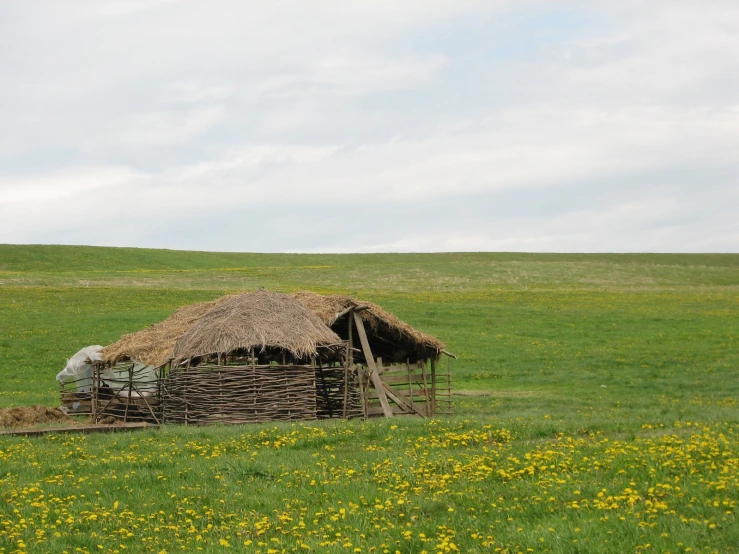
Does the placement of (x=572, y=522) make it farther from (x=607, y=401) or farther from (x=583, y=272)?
(x=583, y=272)

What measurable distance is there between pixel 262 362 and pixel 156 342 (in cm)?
303

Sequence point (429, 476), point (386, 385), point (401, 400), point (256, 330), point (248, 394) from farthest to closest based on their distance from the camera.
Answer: point (401, 400), point (386, 385), point (256, 330), point (248, 394), point (429, 476)

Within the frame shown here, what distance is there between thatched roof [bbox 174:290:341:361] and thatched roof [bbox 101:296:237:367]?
1.64 ft

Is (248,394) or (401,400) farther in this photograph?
(401,400)

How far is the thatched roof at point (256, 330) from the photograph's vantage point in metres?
21.3

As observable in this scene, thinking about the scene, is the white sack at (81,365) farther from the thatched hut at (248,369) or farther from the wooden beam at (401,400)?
the wooden beam at (401,400)

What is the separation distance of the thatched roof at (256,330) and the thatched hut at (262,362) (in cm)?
3

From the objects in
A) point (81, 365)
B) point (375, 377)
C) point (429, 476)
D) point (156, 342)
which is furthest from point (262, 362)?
point (429, 476)

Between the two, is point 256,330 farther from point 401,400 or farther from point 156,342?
point 401,400

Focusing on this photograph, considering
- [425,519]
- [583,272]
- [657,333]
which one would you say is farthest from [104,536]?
[583,272]

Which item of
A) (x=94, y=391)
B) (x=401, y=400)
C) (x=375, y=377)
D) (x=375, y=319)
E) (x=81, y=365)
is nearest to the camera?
(x=375, y=377)

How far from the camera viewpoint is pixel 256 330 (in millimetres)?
21562

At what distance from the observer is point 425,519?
988 cm

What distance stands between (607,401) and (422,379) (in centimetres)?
662
